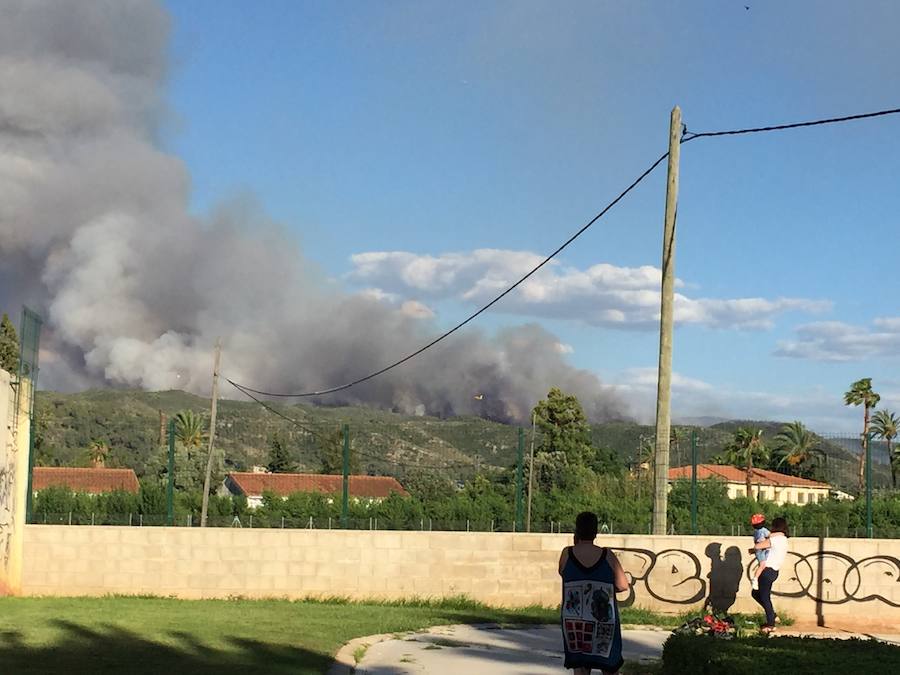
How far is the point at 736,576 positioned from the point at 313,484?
50.9 feet

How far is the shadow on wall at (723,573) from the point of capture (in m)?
19.2

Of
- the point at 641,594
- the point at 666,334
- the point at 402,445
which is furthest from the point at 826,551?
the point at 402,445

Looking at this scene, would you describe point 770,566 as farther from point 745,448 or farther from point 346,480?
point 745,448

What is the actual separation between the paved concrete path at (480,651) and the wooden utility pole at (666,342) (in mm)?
2724

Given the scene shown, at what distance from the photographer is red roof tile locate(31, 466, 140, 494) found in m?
26.9

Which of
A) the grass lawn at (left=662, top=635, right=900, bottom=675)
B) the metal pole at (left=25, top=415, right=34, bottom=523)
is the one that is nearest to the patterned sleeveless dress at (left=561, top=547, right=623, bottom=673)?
the grass lawn at (left=662, top=635, right=900, bottom=675)

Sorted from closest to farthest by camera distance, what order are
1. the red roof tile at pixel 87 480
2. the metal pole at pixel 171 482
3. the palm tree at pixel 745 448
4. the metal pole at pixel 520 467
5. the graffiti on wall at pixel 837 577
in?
1. the graffiti on wall at pixel 837 577
2. the metal pole at pixel 171 482
3. the metal pole at pixel 520 467
4. the red roof tile at pixel 87 480
5. the palm tree at pixel 745 448

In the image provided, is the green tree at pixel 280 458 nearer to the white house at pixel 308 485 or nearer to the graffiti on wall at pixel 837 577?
the white house at pixel 308 485

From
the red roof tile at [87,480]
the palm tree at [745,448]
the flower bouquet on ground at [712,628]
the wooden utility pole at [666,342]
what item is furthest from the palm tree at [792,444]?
the flower bouquet on ground at [712,628]

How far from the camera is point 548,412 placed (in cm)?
9919

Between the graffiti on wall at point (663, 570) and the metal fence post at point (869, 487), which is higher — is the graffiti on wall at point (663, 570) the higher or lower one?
the lower one

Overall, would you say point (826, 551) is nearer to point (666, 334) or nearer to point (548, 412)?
point (666, 334)

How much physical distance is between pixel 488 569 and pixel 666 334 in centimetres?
508

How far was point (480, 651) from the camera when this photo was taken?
13.8 m
